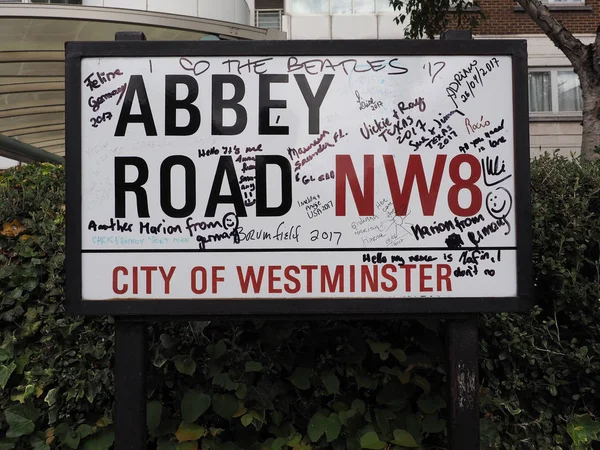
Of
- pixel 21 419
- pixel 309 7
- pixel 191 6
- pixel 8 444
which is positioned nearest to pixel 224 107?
pixel 21 419

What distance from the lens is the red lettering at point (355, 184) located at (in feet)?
7.89

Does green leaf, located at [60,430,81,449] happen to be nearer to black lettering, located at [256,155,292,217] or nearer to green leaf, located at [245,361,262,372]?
green leaf, located at [245,361,262,372]

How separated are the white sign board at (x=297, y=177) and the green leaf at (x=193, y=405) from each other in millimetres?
717

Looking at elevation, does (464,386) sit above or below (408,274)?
below

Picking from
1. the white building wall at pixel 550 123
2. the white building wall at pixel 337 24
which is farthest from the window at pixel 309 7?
the white building wall at pixel 550 123

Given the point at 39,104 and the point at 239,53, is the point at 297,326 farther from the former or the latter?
the point at 39,104

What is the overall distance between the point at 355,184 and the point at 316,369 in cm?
118

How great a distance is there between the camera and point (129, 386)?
243cm

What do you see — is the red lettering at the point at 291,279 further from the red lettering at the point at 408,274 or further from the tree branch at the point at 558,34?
the tree branch at the point at 558,34

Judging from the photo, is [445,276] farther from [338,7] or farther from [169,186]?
[338,7]


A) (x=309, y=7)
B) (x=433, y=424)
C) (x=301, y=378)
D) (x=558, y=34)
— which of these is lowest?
(x=433, y=424)

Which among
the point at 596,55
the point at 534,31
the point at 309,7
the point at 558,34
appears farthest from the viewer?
the point at 309,7

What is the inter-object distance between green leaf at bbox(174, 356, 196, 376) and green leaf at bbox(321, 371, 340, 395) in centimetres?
71

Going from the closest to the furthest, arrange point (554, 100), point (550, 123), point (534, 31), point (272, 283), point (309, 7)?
point (272, 283) < point (534, 31) < point (550, 123) < point (554, 100) < point (309, 7)
